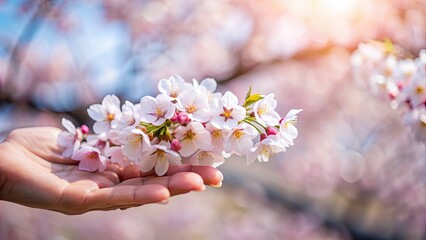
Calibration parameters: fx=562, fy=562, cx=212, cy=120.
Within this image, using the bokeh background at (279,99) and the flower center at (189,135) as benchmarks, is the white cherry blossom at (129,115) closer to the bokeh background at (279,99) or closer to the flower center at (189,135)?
the flower center at (189,135)

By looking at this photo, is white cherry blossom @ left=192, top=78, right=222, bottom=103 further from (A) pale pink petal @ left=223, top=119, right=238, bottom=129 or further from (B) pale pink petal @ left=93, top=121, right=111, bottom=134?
(B) pale pink petal @ left=93, top=121, right=111, bottom=134

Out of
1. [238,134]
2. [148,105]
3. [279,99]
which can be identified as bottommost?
[279,99]

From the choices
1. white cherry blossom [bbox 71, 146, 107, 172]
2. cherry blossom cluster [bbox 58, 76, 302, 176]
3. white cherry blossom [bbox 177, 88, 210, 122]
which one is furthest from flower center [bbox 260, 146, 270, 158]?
white cherry blossom [bbox 71, 146, 107, 172]

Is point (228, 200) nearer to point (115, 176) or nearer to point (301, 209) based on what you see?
point (301, 209)

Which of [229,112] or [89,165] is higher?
[229,112]

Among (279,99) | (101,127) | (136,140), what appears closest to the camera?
(136,140)

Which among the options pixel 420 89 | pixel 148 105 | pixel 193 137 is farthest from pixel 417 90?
pixel 148 105

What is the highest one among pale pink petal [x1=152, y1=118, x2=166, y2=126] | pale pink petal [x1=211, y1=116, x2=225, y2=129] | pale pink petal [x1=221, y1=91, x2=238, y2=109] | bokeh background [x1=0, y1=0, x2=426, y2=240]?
pale pink petal [x1=221, y1=91, x2=238, y2=109]

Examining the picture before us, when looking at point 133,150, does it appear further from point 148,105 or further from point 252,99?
point 252,99
